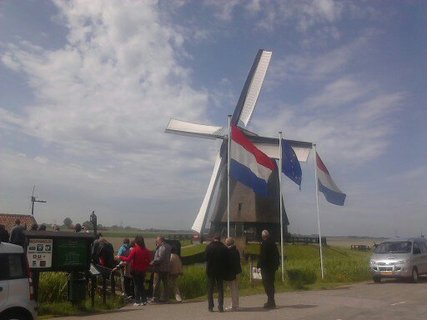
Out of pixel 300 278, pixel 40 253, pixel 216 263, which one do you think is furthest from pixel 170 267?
pixel 300 278

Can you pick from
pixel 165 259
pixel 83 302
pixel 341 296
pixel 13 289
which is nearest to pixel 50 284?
pixel 83 302

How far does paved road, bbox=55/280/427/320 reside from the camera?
10.8 m

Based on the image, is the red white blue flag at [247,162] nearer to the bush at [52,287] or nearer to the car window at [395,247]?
the car window at [395,247]

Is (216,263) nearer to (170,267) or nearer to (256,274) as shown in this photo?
(170,267)

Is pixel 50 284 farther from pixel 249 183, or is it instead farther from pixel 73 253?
pixel 249 183

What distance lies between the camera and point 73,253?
39.0 ft

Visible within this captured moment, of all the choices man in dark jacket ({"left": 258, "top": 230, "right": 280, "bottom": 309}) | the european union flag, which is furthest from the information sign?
the european union flag

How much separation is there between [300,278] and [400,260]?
4.06 m

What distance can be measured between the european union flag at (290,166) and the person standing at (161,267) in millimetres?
7709

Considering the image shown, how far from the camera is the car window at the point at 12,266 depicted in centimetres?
782

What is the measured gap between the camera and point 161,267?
1325 cm

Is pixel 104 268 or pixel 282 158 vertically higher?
pixel 282 158

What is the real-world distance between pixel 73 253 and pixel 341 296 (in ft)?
25.0

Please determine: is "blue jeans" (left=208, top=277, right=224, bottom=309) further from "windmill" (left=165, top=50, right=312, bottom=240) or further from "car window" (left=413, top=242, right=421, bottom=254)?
"windmill" (left=165, top=50, right=312, bottom=240)
